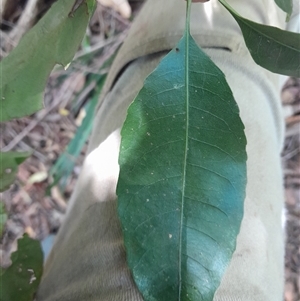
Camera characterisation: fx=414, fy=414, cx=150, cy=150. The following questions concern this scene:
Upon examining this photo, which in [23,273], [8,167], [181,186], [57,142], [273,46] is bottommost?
[57,142]

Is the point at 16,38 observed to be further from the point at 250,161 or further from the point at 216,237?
the point at 216,237

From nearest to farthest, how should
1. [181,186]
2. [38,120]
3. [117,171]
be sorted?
[181,186] < [117,171] < [38,120]

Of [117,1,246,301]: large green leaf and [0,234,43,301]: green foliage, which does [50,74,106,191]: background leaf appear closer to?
[0,234,43,301]: green foliage

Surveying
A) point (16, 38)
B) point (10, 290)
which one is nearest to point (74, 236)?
point (10, 290)

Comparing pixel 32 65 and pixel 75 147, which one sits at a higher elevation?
pixel 32 65

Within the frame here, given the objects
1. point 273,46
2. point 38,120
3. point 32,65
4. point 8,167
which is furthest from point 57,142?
point 273,46

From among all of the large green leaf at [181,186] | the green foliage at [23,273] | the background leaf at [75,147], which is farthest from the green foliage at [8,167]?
the background leaf at [75,147]

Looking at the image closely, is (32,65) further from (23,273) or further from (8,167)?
(23,273)

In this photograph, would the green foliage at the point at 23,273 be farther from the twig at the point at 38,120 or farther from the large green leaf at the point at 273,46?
the twig at the point at 38,120
